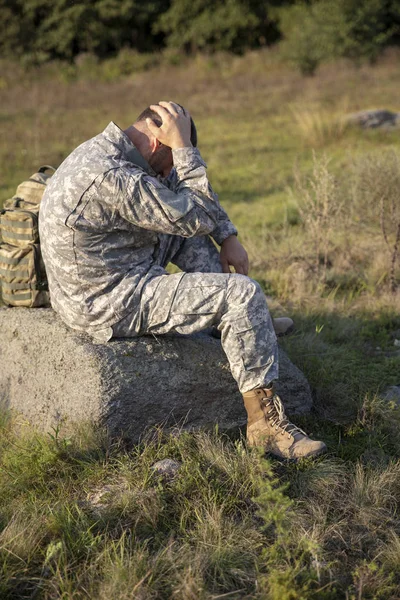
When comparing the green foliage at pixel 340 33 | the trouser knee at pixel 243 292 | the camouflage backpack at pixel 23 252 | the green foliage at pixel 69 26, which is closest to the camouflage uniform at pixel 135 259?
the trouser knee at pixel 243 292

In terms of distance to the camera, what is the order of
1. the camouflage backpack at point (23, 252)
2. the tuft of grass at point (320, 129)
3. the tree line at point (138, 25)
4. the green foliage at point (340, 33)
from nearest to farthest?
the camouflage backpack at point (23, 252) < the tuft of grass at point (320, 129) < the green foliage at point (340, 33) < the tree line at point (138, 25)

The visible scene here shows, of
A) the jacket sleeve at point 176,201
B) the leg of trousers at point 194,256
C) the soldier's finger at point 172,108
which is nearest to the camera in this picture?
the jacket sleeve at point 176,201

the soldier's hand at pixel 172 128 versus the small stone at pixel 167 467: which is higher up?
the soldier's hand at pixel 172 128

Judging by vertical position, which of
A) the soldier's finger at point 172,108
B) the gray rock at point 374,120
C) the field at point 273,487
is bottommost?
the gray rock at point 374,120

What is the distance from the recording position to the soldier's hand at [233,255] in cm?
392

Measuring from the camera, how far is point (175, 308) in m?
3.29

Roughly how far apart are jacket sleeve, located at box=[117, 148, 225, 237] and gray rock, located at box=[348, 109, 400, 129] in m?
8.86

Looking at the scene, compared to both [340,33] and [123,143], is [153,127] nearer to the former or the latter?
[123,143]

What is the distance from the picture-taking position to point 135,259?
344 cm

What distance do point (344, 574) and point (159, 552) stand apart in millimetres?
745

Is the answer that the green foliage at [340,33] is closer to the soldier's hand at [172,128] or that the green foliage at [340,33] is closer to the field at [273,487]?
the field at [273,487]

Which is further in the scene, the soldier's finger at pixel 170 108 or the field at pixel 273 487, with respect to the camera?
the soldier's finger at pixel 170 108

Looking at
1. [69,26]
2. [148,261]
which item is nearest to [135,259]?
[148,261]

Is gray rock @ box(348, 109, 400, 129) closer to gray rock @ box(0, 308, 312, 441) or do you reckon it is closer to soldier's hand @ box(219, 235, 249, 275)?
soldier's hand @ box(219, 235, 249, 275)
